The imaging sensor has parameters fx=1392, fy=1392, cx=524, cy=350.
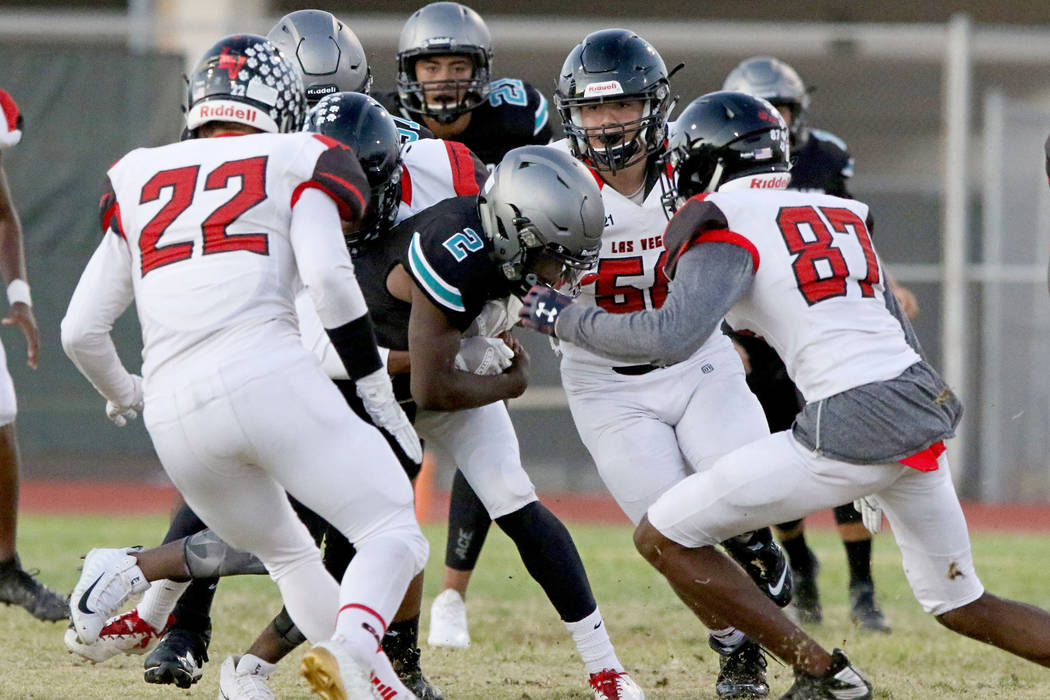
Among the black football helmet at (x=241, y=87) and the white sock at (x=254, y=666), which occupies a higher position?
the black football helmet at (x=241, y=87)

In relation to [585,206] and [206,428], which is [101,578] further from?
[585,206]

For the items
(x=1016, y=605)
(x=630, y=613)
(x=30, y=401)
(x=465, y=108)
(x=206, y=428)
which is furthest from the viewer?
(x=30, y=401)

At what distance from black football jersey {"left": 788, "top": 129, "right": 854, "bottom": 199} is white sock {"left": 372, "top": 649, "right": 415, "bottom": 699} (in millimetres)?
3560

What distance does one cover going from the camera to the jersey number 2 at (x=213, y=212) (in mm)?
3516

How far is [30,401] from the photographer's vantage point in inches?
431

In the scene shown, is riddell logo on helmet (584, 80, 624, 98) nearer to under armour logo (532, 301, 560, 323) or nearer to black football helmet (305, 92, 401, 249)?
Result: black football helmet (305, 92, 401, 249)

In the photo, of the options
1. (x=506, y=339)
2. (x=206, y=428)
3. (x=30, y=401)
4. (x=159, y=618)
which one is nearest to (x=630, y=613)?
(x=506, y=339)

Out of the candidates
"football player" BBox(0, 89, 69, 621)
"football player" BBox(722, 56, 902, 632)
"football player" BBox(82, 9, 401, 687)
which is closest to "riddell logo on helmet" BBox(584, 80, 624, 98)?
"football player" BBox(722, 56, 902, 632)

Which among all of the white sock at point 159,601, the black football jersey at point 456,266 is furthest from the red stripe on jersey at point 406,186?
the white sock at point 159,601

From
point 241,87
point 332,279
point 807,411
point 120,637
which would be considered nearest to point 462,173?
point 241,87

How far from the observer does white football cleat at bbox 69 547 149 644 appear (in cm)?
400

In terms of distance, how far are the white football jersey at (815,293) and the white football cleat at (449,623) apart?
215cm

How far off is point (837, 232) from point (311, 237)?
1466mm

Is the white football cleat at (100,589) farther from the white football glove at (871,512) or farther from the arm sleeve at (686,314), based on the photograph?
the white football glove at (871,512)
